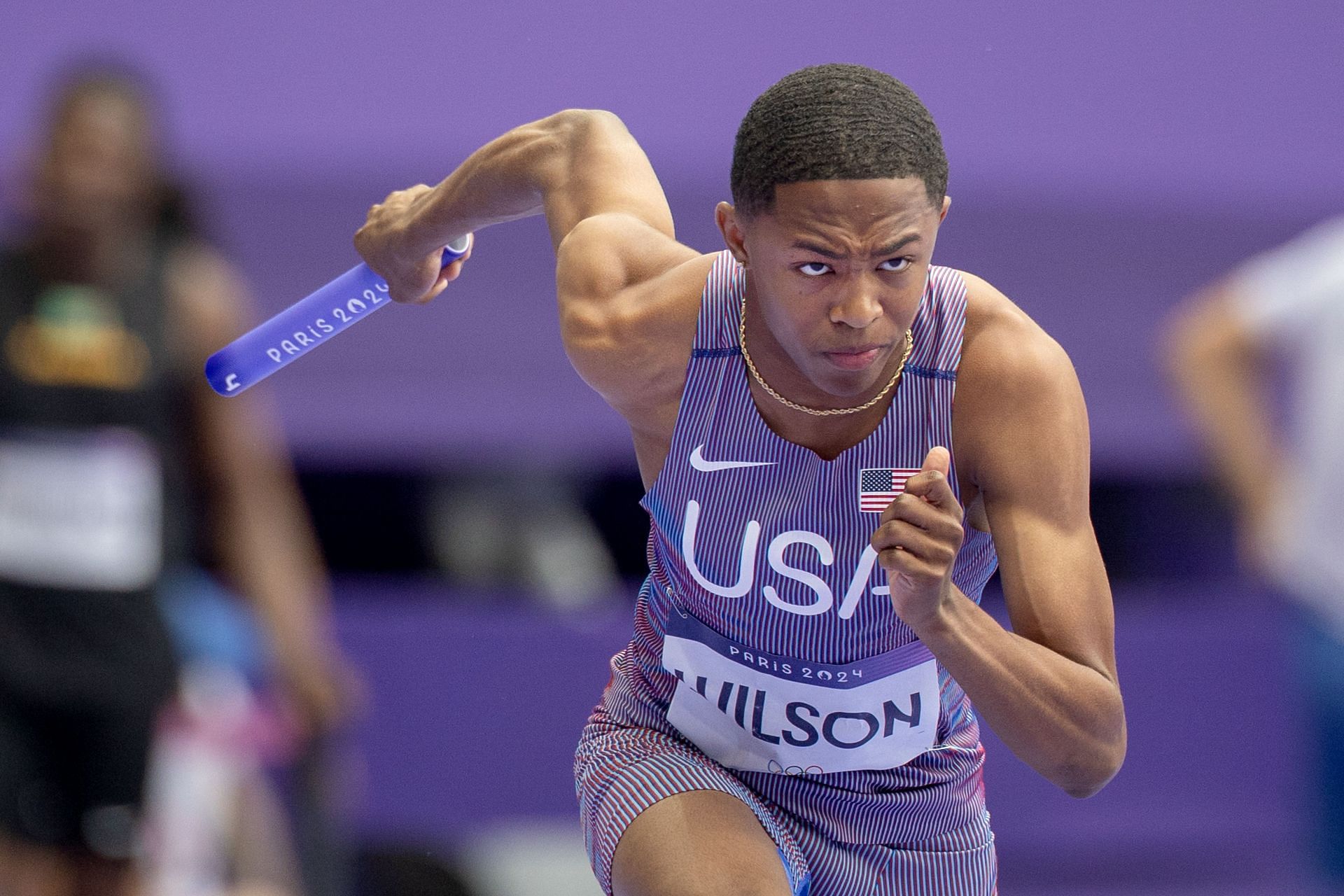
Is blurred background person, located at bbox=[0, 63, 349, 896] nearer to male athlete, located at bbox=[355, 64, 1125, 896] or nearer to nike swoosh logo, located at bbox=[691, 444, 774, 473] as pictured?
male athlete, located at bbox=[355, 64, 1125, 896]

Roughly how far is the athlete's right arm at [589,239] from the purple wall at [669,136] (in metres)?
0.13

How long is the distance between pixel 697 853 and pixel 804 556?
1.09ft

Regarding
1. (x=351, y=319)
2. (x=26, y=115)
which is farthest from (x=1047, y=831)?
(x=26, y=115)

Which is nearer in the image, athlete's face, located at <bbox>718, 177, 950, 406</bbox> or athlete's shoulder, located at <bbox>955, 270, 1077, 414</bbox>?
athlete's face, located at <bbox>718, 177, 950, 406</bbox>

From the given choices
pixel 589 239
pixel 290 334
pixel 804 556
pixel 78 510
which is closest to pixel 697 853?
pixel 804 556

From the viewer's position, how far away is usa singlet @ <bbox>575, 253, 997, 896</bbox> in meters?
1.93

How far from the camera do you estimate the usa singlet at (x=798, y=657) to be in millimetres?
1933

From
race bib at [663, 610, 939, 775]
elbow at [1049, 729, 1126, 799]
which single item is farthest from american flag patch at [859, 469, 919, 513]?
elbow at [1049, 729, 1126, 799]

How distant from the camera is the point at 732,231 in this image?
189 centimetres

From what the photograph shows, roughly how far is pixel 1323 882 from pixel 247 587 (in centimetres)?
249

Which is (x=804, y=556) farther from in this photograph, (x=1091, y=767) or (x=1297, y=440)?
(x=1297, y=440)

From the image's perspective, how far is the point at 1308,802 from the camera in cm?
397

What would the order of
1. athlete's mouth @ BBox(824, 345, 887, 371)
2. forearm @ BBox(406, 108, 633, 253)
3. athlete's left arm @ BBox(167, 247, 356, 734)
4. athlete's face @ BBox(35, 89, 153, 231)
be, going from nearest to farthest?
athlete's mouth @ BBox(824, 345, 887, 371)
forearm @ BBox(406, 108, 633, 253)
athlete's face @ BBox(35, 89, 153, 231)
athlete's left arm @ BBox(167, 247, 356, 734)

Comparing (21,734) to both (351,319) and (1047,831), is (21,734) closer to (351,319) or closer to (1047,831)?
(351,319)
